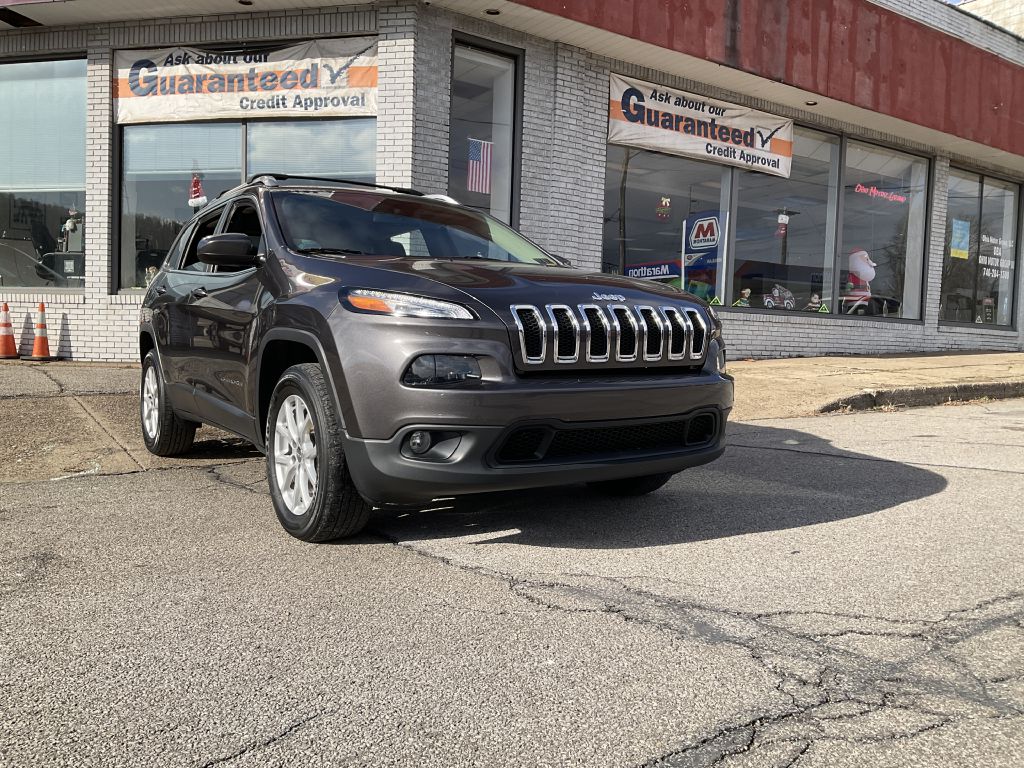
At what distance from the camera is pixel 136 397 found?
7.80 m

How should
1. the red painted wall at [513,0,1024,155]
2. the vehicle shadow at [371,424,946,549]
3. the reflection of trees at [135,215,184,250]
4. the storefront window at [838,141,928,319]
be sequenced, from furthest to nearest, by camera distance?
1. the storefront window at [838,141,928,319]
2. the reflection of trees at [135,215,184,250]
3. the red painted wall at [513,0,1024,155]
4. the vehicle shadow at [371,424,946,549]

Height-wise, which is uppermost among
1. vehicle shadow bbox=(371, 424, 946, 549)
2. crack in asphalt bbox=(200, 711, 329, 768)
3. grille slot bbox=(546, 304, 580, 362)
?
grille slot bbox=(546, 304, 580, 362)

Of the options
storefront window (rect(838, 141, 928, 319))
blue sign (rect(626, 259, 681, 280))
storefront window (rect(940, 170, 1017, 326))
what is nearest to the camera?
blue sign (rect(626, 259, 681, 280))

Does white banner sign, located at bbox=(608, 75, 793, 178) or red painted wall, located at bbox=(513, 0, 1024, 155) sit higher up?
red painted wall, located at bbox=(513, 0, 1024, 155)

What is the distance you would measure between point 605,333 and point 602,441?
0.46 meters

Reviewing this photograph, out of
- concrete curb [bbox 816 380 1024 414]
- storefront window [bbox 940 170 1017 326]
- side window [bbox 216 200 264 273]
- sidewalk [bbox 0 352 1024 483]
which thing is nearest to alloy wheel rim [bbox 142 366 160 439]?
sidewalk [bbox 0 352 1024 483]

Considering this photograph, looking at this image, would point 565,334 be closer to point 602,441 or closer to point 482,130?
point 602,441

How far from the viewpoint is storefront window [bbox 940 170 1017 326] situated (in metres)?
16.4

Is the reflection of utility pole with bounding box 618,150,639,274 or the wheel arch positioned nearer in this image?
the wheel arch

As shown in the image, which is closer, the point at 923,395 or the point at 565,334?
the point at 565,334

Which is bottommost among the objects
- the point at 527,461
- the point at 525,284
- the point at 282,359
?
the point at 527,461

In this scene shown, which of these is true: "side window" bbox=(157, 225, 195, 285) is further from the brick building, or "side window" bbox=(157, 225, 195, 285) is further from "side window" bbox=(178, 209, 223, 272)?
the brick building

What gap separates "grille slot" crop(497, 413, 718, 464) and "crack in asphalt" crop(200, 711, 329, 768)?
4.71 feet

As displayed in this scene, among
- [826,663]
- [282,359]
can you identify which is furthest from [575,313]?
[826,663]
